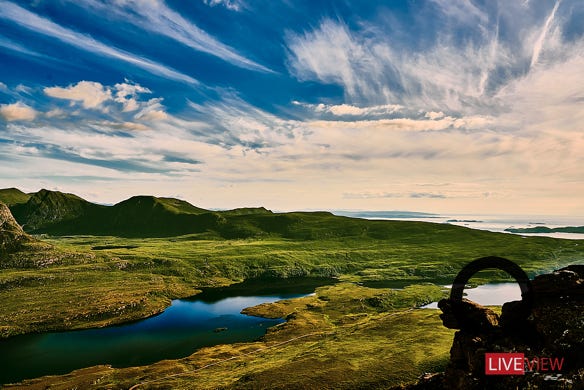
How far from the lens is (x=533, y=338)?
31.5 meters

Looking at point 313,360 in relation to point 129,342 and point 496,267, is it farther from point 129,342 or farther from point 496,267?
point 496,267

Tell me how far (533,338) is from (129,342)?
12691 cm

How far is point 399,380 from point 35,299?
171 m

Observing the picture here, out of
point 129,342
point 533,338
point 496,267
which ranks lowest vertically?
point 129,342

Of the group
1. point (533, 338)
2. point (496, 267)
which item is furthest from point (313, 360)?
point (496, 267)

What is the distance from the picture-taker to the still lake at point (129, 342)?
10669 centimetres

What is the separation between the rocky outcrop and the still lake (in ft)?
320

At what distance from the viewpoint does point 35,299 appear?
172m

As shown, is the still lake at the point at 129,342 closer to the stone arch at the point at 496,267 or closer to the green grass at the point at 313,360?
the green grass at the point at 313,360

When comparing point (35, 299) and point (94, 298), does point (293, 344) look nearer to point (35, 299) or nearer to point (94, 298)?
point (94, 298)

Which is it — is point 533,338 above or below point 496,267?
below

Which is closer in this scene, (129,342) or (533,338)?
(533,338)

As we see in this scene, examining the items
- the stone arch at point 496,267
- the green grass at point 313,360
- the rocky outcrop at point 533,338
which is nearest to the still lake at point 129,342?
the green grass at point 313,360

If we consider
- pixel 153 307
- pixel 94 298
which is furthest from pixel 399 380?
pixel 94 298
